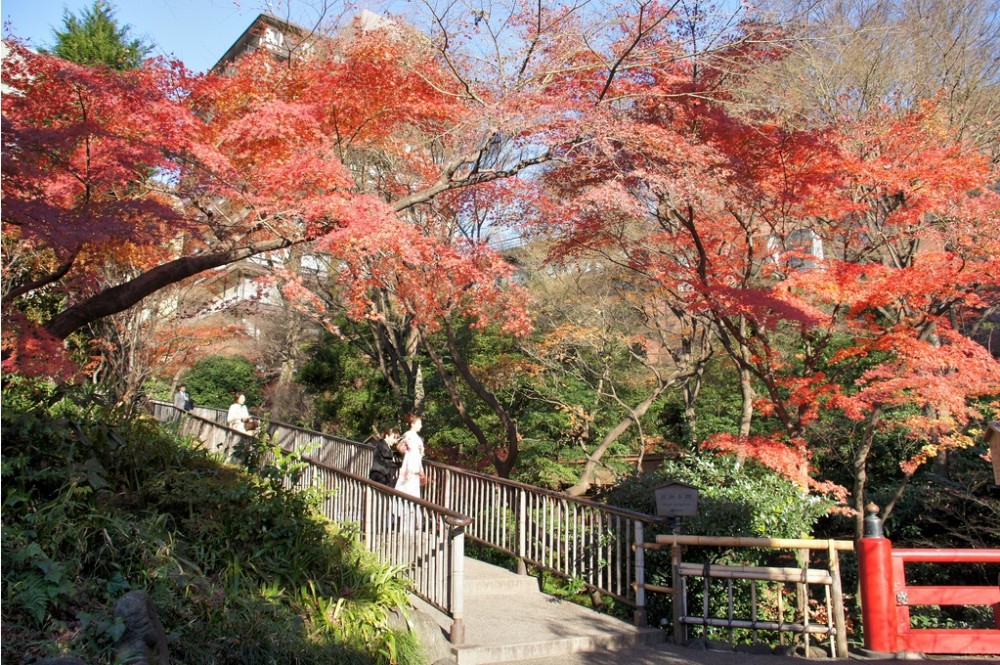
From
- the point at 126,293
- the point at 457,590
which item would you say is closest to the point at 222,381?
the point at 126,293

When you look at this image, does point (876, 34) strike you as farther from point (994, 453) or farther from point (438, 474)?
point (438, 474)

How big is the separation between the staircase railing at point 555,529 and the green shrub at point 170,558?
1.84 meters

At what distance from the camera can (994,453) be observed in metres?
5.96

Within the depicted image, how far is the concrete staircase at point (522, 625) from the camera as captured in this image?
18.4 ft

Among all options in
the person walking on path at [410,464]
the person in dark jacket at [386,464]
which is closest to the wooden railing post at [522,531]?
the person walking on path at [410,464]

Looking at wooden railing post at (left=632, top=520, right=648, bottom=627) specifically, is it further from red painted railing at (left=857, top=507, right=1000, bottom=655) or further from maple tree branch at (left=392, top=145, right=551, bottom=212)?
maple tree branch at (left=392, top=145, right=551, bottom=212)

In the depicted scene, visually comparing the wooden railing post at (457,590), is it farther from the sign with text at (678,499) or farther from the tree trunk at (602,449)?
the tree trunk at (602,449)

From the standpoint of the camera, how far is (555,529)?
758 cm

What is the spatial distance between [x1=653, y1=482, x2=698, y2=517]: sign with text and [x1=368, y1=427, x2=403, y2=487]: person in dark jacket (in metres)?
3.77

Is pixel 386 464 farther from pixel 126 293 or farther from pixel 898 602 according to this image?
pixel 898 602

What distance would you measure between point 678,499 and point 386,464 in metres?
4.16

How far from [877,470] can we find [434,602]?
11251 mm

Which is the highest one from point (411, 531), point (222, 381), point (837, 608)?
point (222, 381)

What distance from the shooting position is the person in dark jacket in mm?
9188
